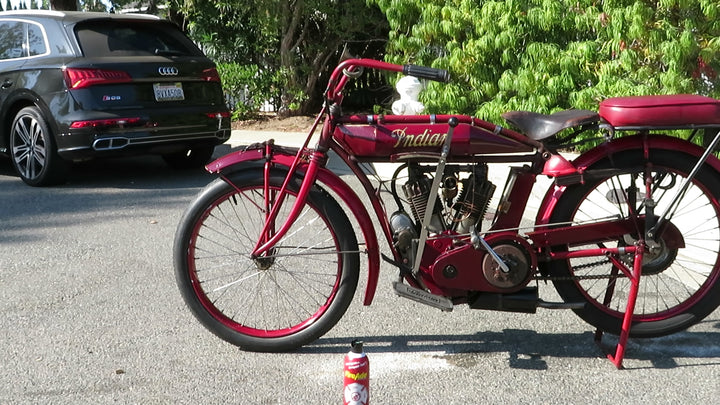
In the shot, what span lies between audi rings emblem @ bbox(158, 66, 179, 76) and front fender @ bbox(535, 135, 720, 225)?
17.4ft

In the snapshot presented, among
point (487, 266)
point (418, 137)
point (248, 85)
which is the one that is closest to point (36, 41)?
point (248, 85)

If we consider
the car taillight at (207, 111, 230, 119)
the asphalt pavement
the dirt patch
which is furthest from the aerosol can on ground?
the dirt patch

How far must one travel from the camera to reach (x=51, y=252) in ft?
20.1

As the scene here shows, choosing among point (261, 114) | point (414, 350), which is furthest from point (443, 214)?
point (261, 114)

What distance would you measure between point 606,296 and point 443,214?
970 mm

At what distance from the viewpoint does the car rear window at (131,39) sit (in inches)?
327

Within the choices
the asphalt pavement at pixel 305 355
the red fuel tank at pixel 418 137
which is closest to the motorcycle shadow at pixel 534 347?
the asphalt pavement at pixel 305 355

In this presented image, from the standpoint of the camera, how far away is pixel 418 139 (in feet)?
12.8

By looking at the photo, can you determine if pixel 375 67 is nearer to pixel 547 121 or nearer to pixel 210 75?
pixel 547 121

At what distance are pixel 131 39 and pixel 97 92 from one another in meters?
0.85

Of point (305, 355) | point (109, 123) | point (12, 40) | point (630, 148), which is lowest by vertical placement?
point (109, 123)

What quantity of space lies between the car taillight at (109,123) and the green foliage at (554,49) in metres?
3.70

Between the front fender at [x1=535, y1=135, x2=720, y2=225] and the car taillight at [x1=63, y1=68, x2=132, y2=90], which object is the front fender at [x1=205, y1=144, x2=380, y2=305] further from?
the car taillight at [x1=63, y1=68, x2=132, y2=90]

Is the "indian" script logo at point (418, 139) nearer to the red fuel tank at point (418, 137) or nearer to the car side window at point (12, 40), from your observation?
the red fuel tank at point (418, 137)
